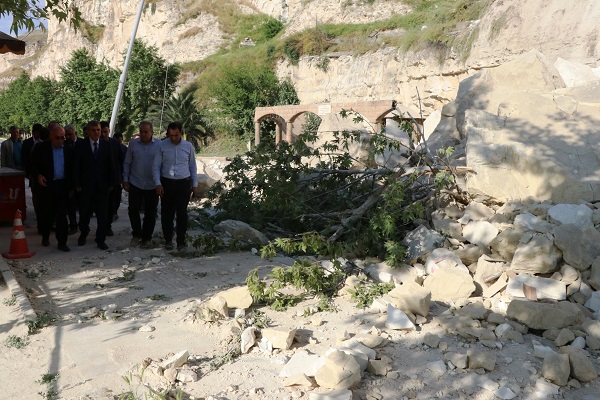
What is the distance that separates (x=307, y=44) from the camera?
102 ft

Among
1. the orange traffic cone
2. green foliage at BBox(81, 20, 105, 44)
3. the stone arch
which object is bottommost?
the orange traffic cone

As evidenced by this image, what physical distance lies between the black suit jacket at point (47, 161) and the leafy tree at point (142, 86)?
26.6 meters

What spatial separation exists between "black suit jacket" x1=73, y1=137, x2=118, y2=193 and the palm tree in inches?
898

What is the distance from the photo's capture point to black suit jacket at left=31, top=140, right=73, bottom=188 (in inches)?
264

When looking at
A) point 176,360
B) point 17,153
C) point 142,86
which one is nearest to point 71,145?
point 17,153

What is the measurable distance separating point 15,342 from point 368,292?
2.85 meters

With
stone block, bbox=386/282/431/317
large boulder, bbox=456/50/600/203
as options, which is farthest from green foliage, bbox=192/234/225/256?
large boulder, bbox=456/50/600/203

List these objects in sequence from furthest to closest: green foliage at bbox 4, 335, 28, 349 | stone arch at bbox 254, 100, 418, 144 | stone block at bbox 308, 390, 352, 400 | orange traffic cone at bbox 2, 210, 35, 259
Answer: stone arch at bbox 254, 100, 418, 144, orange traffic cone at bbox 2, 210, 35, 259, green foliage at bbox 4, 335, 28, 349, stone block at bbox 308, 390, 352, 400

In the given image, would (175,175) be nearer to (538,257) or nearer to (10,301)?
(10,301)

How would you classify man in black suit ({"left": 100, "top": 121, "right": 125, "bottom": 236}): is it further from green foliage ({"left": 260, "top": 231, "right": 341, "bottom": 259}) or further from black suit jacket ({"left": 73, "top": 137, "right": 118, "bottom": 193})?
green foliage ({"left": 260, "top": 231, "right": 341, "bottom": 259})

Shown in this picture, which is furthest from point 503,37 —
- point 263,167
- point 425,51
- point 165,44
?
point 165,44

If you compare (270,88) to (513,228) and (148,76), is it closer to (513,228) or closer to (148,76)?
(148,76)

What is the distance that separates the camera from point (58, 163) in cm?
675

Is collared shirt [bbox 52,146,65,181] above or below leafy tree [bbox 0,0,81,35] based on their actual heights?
below
